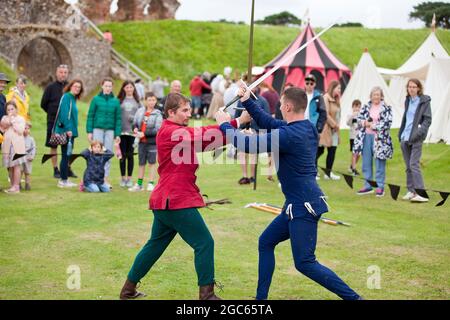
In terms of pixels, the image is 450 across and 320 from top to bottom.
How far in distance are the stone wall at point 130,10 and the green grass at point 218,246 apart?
3074cm

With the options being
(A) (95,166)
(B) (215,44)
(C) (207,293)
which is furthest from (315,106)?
(B) (215,44)

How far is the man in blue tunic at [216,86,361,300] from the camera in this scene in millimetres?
5293

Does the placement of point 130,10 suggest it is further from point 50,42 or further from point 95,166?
point 95,166

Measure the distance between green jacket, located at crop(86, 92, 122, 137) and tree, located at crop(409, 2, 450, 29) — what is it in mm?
13105

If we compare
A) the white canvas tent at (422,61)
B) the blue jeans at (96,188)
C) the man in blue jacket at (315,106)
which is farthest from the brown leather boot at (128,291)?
the white canvas tent at (422,61)

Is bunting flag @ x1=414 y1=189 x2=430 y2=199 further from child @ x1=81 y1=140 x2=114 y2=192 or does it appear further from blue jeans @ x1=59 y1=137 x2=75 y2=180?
blue jeans @ x1=59 y1=137 x2=75 y2=180

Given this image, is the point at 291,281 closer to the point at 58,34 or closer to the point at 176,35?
the point at 58,34

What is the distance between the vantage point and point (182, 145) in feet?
17.7

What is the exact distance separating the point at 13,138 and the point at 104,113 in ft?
5.03

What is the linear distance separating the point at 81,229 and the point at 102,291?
275 centimetres

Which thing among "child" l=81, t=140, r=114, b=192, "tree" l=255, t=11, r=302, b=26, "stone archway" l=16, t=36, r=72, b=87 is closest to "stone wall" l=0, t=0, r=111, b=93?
"stone archway" l=16, t=36, r=72, b=87

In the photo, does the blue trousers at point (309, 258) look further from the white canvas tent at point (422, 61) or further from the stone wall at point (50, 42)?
the stone wall at point (50, 42)

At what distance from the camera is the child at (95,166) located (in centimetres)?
1163
